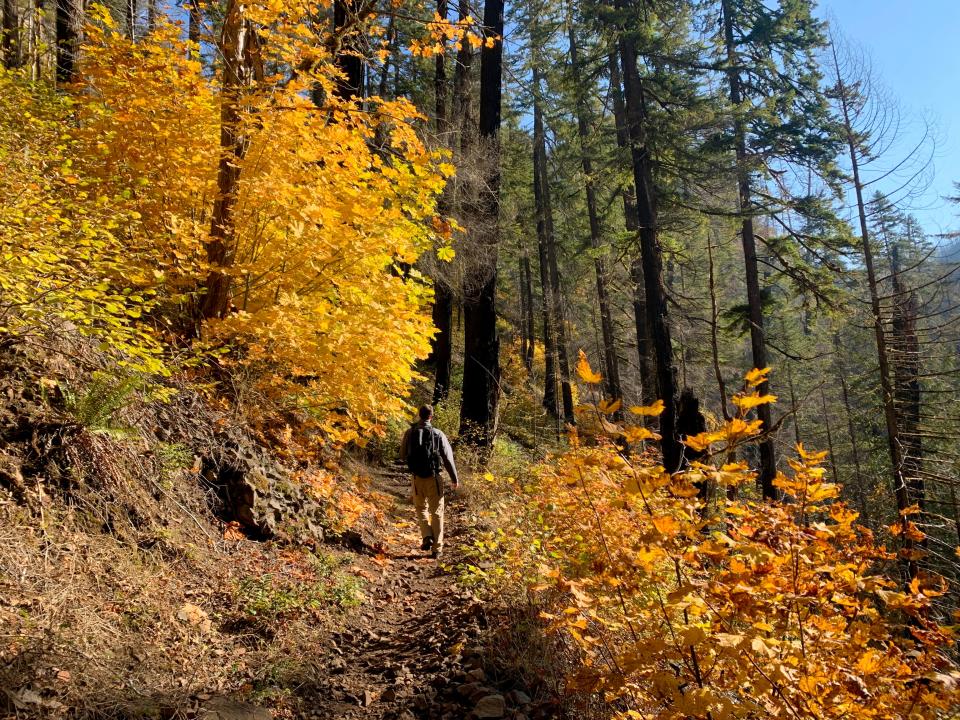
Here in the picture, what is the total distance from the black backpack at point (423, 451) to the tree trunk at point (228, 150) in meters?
2.54

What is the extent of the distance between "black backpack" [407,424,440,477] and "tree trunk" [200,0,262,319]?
2538 millimetres

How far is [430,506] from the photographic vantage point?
6105 millimetres

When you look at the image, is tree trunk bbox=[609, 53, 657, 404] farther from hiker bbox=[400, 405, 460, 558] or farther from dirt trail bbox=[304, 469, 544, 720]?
dirt trail bbox=[304, 469, 544, 720]

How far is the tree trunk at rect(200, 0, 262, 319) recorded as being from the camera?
5.09 meters

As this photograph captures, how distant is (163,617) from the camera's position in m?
3.10

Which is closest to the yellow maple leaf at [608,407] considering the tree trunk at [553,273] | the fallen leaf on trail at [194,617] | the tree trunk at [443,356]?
the fallen leaf on trail at [194,617]

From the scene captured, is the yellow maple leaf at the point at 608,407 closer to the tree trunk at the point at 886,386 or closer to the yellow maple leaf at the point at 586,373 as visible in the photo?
the yellow maple leaf at the point at 586,373

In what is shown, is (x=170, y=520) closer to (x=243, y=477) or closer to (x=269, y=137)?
(x=243, y=477)

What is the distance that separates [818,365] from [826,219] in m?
10.5

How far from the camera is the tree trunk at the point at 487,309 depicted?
9.27 m

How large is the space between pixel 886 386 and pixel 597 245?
12.5 m

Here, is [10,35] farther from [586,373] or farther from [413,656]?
[586,373]

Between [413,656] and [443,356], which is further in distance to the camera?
[443,356]

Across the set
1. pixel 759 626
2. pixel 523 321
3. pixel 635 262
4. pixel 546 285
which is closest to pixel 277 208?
pixel 759 626
